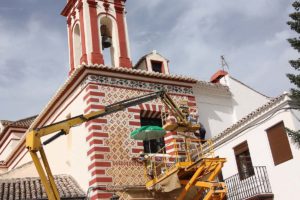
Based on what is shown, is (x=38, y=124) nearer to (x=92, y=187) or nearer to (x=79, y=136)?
(x=79, y=136)

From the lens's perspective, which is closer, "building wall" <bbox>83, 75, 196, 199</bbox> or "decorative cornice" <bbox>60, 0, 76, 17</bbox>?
"building wall" <bbox>83, 75, 196, 199</bbox>

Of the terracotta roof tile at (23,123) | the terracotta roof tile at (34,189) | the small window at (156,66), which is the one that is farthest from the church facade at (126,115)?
the terracotta roof tile at (23,123)

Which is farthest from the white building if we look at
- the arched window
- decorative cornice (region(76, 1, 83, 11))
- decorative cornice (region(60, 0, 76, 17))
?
decorative cornice (region(60, 0, 76, 17))

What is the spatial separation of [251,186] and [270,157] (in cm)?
137

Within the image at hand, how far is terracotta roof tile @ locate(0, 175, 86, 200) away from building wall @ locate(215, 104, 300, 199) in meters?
5.94

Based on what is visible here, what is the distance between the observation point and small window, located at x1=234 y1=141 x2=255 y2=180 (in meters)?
16.8

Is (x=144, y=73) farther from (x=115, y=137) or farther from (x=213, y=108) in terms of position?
(x=213, y=108)

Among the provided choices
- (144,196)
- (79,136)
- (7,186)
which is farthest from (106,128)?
(7,186)

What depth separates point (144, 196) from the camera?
50.6 ft

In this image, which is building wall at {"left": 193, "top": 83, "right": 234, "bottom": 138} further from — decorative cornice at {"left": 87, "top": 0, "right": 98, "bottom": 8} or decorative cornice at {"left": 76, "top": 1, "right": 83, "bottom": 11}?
decorative cornice at {"left": 76, "top": 1, "right": 83, "bottom": 11}

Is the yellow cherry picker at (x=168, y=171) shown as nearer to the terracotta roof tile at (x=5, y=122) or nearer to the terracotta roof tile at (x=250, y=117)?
the terracotta roof tile at (x=250, y=117)

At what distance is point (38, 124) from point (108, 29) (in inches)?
230

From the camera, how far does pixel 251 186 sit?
52.7 ft

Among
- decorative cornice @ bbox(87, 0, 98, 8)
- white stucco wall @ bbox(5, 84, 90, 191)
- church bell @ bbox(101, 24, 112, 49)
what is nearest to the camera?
white stucco wall @ bbox(5, 84, 90, 191)
